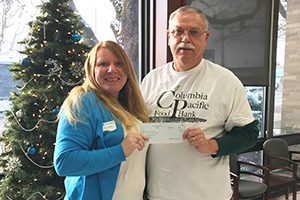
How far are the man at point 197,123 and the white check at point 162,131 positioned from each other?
135mm

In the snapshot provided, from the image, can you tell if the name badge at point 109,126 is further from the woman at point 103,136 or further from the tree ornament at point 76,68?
the tree ornament at point 76,68

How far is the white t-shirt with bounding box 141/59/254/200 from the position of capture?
144 centimetres

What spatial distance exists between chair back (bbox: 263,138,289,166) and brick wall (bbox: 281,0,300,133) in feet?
2.33

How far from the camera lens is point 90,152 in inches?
47.6

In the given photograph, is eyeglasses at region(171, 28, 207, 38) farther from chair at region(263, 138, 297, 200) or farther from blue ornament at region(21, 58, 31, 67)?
chair at region(263, 138, 297, 200)

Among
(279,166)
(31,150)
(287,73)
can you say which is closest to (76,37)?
(31,150)

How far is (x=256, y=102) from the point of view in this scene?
3.94m

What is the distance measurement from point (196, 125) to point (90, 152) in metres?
0.58

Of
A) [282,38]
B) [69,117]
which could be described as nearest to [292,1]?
[282,38]

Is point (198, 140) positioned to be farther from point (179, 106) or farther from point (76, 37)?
point (76, 37)

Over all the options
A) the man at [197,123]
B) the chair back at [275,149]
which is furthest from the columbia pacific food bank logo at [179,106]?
the chair back at [275,149]

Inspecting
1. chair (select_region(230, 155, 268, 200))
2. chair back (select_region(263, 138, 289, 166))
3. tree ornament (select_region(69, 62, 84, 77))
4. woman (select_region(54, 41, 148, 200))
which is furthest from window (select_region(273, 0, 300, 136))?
woman (select_region(54, 41, 148, 200))

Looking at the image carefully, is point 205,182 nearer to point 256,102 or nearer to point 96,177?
point 96,177

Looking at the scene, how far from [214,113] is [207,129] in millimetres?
98
